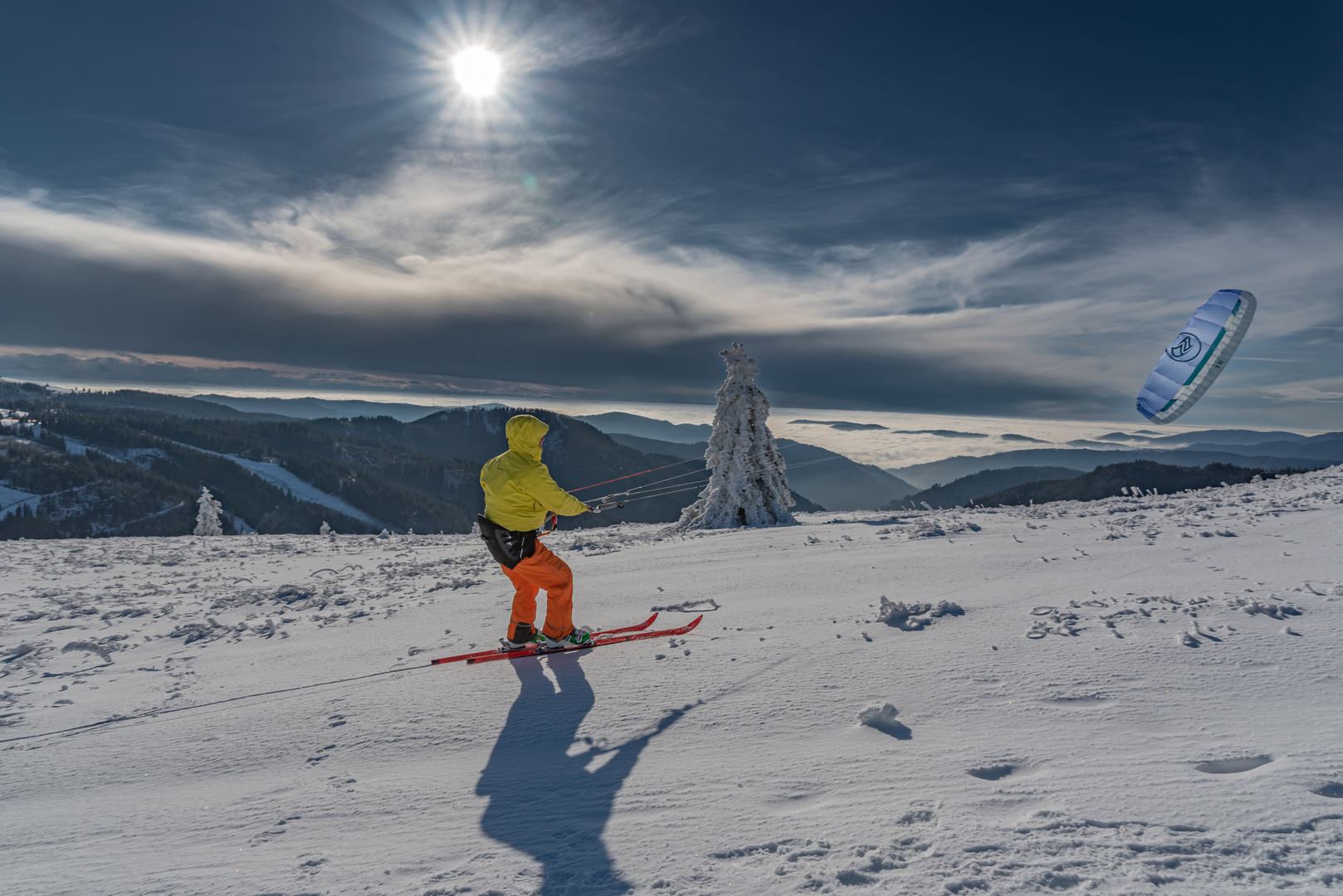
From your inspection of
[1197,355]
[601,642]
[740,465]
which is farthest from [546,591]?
[1197,355]

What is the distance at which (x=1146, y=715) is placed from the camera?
11.3 ft

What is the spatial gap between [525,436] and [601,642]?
2.34 meters

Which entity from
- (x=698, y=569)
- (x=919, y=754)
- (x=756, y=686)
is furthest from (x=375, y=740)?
(x=698, y=569)

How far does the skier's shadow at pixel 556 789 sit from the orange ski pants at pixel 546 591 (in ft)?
3.90

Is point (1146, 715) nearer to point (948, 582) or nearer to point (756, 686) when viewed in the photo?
point (756, 686)

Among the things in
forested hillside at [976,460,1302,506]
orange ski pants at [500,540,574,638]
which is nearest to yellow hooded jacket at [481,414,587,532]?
orange ski pants at [500,540,574,638]

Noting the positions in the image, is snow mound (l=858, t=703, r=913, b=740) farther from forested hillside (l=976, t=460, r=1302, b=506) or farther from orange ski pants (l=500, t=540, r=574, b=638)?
forested hillside (l=976, t=460, r=1302, b=506)

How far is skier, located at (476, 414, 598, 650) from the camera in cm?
569

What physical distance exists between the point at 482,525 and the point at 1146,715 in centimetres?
551

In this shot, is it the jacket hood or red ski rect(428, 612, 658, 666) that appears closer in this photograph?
red ski rect(428, 612, 658, 666)

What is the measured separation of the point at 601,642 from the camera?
19.4 ft

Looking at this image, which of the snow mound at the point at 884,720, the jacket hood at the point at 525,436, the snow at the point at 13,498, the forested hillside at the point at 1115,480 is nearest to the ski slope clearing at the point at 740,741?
the snow mound at the point at 884,720

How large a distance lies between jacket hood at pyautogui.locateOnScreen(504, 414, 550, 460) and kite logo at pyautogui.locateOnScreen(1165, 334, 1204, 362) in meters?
18.6

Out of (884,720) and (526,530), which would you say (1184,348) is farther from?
(526,530)
